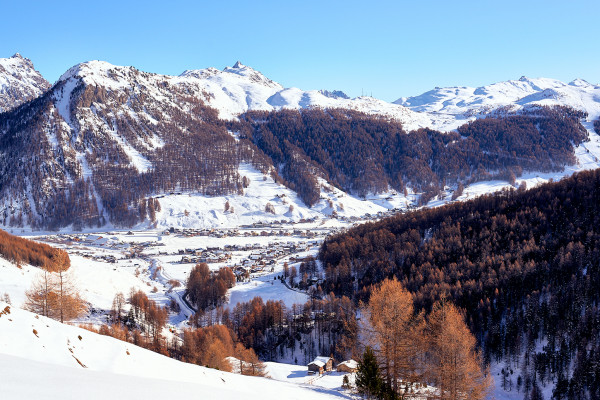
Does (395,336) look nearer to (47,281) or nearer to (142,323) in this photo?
(47,281)

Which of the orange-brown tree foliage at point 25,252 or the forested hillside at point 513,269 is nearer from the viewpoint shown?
the forested hillside at point 513,269

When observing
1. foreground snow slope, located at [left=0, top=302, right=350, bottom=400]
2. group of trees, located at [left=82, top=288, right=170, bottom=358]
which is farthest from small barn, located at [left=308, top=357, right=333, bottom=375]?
foreground snow slope, located at [left=0, top=302, right=350, bottom=400]

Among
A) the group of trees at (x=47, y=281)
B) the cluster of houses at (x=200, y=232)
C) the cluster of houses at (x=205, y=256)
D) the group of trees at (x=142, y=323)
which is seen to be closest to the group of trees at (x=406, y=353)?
the group of trees at (x=47, y=281)

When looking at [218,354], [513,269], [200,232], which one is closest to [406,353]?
[218,354]

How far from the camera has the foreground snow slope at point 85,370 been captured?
10.8 m

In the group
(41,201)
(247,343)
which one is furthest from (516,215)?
(41,201)

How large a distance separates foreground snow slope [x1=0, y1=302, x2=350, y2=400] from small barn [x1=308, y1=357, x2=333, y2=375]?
29159mm

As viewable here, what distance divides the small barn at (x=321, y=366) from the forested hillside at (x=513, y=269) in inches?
1021

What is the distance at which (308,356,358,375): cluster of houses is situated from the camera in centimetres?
4778

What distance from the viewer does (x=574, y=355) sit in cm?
5566

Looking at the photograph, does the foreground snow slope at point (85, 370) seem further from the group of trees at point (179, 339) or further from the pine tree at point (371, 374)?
the group of trees at point (179, 339)

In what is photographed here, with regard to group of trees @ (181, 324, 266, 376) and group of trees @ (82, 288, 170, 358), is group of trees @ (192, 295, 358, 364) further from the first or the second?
group of trees @ (181, 324, 266, 376)

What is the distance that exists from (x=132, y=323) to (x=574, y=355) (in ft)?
229

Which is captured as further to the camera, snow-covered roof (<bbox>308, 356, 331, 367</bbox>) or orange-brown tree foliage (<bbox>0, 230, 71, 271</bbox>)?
orange-brown tree foliage (<bbox>0, 230, 71, 271</bbox>)
